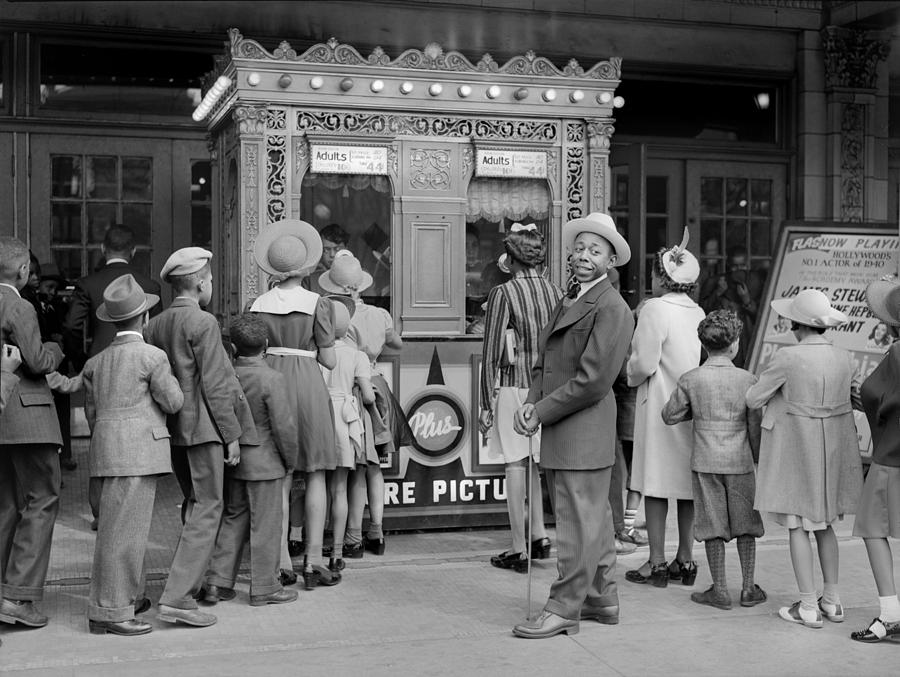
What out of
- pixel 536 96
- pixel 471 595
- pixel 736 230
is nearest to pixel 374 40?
pixel 536 96

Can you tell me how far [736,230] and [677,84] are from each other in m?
1.56

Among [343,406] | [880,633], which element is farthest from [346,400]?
[880,633]

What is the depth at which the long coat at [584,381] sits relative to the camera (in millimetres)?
5695

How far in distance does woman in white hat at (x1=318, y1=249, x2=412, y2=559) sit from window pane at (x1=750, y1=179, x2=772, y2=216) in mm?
6166

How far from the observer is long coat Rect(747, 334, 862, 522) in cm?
601

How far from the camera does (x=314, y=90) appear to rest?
8336 mm

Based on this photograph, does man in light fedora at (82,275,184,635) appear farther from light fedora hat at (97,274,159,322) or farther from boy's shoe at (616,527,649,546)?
boy's shoe at (616,527,649,546)

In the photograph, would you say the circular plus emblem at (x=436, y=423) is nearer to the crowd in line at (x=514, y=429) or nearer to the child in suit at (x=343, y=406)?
the child in suit at (x=343, y=406)

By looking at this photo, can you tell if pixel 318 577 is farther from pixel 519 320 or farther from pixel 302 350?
pixel 519 320

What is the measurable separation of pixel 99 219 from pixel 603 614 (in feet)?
22.0

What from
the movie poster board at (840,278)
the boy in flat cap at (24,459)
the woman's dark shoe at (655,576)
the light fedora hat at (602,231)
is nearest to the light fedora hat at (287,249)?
the boy in flat cap at (24,459)

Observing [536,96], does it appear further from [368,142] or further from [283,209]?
[283,209]

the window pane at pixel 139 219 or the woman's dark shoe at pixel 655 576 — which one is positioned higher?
the window pane at pixel 139 219

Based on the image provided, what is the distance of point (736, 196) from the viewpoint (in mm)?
12539
